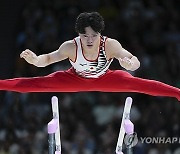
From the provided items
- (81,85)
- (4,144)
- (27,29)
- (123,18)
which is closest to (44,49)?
(27,29)

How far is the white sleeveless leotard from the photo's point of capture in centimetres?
494

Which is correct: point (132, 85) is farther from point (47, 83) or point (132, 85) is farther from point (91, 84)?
point (47, 83)

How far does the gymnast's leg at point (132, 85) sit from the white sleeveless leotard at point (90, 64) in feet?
0.25

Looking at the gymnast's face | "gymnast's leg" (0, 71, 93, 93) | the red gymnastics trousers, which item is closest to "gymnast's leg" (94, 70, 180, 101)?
the red gymnastics trousers

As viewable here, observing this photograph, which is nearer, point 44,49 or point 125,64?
point 125,64

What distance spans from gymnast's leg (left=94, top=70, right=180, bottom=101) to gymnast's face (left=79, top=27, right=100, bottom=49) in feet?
1.18

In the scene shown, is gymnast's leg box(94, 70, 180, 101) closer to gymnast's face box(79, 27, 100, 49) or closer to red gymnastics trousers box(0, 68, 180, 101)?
red gymnastics trousers box(0, 68, 180, 101)

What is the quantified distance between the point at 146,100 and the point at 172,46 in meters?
0.99

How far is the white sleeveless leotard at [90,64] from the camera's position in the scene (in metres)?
4.94

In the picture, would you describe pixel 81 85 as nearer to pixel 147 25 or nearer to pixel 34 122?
pixel 34 122

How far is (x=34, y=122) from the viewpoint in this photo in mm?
7367

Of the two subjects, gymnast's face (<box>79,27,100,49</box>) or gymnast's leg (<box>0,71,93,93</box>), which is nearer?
gymnast's face (<box>79,27,100,49</box>)

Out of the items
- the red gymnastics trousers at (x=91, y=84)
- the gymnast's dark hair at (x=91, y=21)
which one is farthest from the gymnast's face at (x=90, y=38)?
the red gymnastics trousers at (x=91, y=84)

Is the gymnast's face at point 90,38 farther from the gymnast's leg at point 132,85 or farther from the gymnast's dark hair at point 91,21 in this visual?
the gymnast's leg at point 132,85
